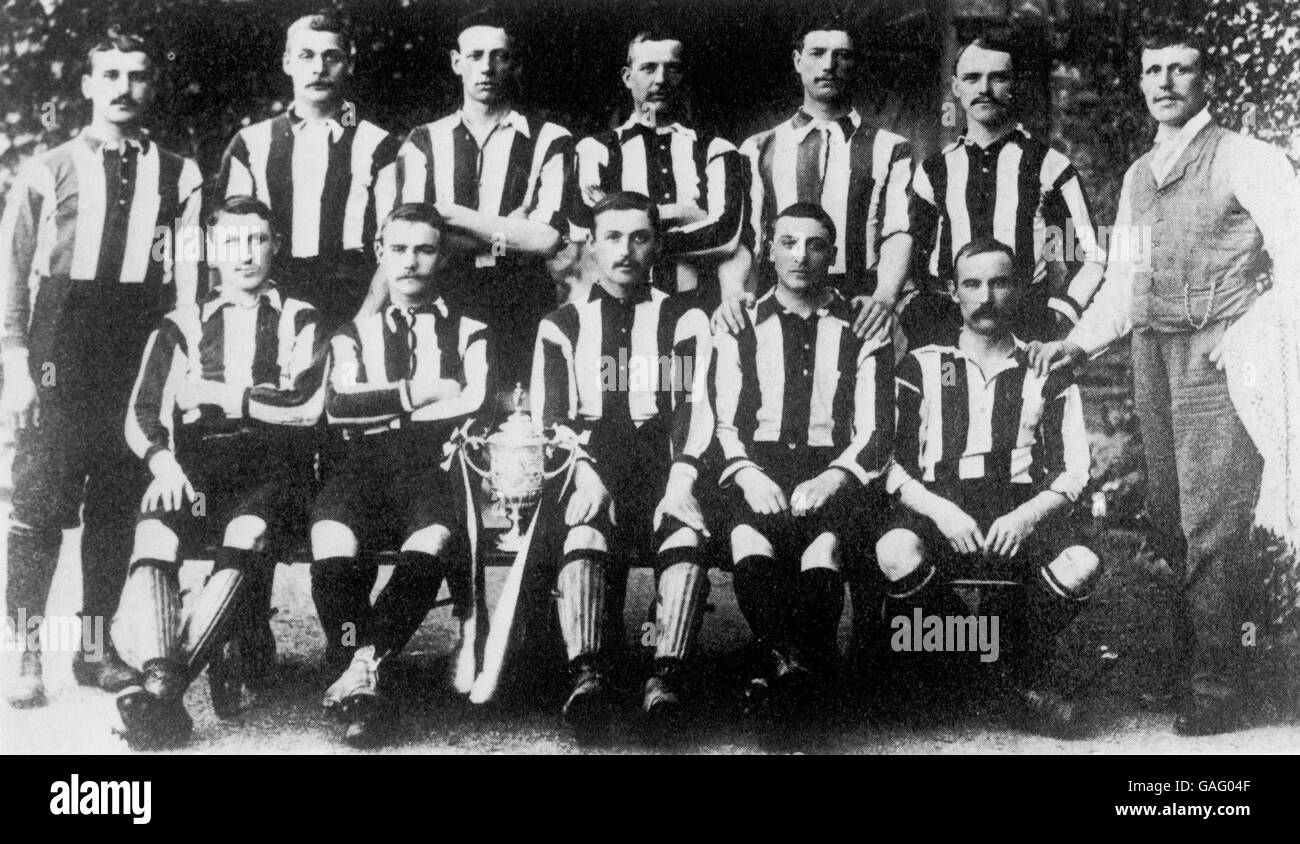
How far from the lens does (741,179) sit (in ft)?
10.5

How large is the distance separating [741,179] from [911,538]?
1.09m

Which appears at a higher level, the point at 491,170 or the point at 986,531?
the point at 491,170

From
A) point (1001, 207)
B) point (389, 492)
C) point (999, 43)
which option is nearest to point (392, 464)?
point (389, 492)

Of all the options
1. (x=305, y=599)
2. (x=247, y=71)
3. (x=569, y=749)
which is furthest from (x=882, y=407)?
(x=247, y=71)

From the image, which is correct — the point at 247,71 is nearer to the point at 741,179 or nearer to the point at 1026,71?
the point at 741,179

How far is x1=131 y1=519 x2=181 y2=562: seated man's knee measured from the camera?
3.05 m

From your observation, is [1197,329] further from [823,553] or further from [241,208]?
[241,208]

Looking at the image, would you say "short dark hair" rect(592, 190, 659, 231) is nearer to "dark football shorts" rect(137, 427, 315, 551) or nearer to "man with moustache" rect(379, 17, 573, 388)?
"man with moustache" rect(379, 17, 573, 388)

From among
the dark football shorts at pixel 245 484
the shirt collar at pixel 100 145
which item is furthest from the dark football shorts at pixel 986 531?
the shirt collar at pixel 100 145

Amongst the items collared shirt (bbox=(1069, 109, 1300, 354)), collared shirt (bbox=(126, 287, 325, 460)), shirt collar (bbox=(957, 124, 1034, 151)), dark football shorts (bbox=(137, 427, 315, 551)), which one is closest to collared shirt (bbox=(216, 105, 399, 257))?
collared shirt (bbox=(126, 287, 325, 460))

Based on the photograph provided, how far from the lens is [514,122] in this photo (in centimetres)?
320

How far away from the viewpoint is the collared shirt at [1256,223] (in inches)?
127

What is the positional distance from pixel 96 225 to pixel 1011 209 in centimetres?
255

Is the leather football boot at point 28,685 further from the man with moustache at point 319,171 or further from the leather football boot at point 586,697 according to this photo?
the leather football boot at point 586,697
